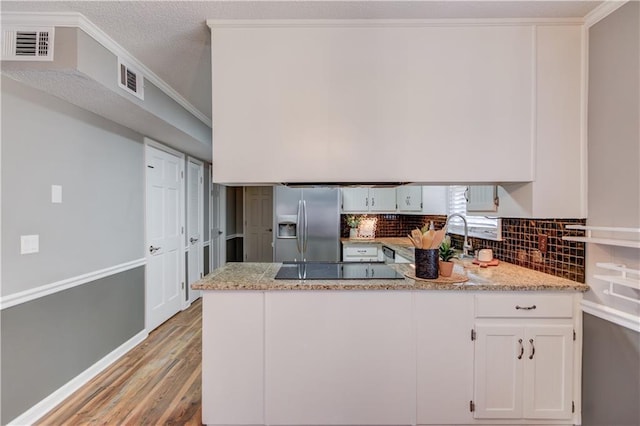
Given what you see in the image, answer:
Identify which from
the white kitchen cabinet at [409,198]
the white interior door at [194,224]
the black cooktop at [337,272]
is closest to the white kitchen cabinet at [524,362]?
the black cooktop at [337,272]

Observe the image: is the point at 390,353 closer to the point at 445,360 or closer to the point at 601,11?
Answer: the point at 445,360

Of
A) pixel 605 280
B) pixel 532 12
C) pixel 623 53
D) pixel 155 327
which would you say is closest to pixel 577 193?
pixel 605 280

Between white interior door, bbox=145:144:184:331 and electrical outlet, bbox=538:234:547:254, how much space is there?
348 cm

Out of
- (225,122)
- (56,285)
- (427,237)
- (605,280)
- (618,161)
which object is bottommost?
(56,285)

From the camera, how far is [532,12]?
5.73 feet

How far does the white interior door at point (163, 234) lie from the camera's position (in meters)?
3.17

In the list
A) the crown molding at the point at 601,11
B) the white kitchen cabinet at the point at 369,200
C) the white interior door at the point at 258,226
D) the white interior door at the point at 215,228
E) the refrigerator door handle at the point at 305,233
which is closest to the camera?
the crown molding at the point at 601,11

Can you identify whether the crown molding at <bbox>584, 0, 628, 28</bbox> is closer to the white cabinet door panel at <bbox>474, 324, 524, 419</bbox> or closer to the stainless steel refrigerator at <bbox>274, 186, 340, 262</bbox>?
the white cabinet door panel at <bbox>474, 324, 524, 419</bbox>

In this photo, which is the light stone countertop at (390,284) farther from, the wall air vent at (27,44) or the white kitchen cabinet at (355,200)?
the white kitchen cabinet at (355,200)

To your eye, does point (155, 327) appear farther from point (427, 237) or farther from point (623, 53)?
point (623, 53)

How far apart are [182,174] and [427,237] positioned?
10.7 feet

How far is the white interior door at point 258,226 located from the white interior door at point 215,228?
0.47 metres

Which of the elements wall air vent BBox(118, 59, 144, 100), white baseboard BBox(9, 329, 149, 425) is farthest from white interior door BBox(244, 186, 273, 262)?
wall air vent BBox(118, 59, 144, 100)

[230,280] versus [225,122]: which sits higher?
[225,122]
